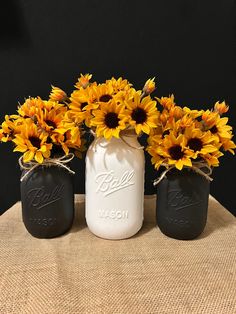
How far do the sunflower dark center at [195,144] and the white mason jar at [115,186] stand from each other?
115 mm

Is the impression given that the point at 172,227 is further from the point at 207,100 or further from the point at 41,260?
the point at 207,100

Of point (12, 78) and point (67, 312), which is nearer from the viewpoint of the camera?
point (67, 312)

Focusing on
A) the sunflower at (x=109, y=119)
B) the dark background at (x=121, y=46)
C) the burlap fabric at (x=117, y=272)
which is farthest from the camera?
the dark background at (x=121, y=46)

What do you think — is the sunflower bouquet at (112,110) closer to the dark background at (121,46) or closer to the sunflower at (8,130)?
the sunflower at (8,130)

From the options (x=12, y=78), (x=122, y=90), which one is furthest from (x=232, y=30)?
(x=12, y=78)

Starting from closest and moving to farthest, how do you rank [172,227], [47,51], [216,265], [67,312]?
[67,312], [216,265], [172,227], [47,51]

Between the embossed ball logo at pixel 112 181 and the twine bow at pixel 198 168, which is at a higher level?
the twine bow at pixel 198 168

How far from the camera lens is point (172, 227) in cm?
75

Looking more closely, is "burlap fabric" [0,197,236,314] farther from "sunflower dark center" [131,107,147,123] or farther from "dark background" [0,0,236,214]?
"dark background" [0,0,236,214]

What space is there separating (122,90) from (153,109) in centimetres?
9

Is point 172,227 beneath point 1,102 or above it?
beneath

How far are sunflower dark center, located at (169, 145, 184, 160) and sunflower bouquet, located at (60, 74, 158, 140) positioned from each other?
0.07 m

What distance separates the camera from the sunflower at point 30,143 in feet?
2.20

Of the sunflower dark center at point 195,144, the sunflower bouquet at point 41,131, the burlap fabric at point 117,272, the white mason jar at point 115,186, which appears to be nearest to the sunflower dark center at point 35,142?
the sunflower bouquet at point 41,131
